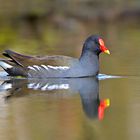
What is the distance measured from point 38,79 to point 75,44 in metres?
8.42

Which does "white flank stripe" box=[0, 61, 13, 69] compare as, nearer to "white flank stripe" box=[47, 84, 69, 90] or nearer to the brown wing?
the brown wing

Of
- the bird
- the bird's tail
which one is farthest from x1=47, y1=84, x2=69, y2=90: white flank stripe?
the bird's tail

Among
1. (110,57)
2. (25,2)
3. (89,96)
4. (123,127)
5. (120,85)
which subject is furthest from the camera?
(25,2)

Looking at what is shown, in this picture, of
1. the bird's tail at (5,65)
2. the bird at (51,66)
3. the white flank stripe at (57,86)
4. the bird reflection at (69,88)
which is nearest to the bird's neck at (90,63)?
the bird at (51,66)

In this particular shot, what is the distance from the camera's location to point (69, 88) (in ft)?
51.0

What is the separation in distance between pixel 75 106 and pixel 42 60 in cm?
344

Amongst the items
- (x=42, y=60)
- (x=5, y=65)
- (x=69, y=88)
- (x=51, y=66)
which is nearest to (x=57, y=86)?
(x=69, y=88)

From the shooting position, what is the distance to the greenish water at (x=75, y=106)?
11.4 metres

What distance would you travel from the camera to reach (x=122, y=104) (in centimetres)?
1366

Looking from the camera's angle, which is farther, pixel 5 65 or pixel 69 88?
pixel 5 65

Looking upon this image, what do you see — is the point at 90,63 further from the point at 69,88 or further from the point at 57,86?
the point at 69,88

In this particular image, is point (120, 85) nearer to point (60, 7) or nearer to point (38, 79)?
point (38, 79)

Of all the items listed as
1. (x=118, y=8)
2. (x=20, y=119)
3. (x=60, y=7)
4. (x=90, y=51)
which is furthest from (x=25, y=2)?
(x=20, y=119)

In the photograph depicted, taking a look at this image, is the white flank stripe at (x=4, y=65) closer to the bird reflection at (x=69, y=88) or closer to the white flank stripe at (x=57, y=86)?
the bird reflection at (x=69, y=88)
